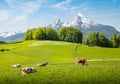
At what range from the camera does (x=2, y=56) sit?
97812mm

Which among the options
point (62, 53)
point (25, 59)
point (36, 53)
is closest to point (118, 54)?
point (62, 53)

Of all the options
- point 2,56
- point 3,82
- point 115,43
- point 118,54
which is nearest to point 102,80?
point 3,82

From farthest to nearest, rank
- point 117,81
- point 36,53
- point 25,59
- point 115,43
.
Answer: point 115,43 → point 36,53 → point 25,59 → point 117,81

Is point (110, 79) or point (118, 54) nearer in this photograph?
point (110, 79)

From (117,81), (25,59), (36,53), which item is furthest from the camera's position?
(36,53)

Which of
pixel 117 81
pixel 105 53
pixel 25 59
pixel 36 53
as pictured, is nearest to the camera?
pixel 117 81

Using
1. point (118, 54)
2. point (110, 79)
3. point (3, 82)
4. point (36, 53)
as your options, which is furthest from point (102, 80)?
point (118, 54)

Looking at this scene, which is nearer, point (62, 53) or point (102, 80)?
point (102, 80)

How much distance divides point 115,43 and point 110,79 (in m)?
174

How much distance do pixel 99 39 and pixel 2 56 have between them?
113315 millimetres

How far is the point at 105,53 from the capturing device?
119438mm

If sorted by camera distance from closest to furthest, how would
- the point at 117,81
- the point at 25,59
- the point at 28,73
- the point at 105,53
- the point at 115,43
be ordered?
the point at 117,81 < the point at 28,73 < the point at 25,59 < the point at 105,53 < the point at 115,43

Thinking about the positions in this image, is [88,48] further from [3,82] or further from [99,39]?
[3,82]

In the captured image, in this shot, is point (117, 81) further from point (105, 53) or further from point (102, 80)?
point (105, 53)
